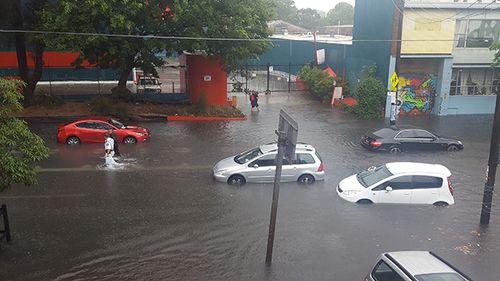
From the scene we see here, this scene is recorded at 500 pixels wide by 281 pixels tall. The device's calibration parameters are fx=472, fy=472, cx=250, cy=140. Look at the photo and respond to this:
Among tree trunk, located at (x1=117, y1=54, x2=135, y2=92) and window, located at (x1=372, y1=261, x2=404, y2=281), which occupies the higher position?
tree trunk, located at (x1=117, y1=54, x2=135, y2=92)

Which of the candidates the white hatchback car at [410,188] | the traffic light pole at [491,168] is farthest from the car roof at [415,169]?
the traffic light pole at [491,168]

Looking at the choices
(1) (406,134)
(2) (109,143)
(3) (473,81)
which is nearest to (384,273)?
(2) (109,143)

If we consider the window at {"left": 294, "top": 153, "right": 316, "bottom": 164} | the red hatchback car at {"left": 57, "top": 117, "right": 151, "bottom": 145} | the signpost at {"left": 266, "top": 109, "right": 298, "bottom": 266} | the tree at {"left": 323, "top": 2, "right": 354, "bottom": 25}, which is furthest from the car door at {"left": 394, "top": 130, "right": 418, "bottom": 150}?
the tree at {"left": 323, "top": 2, "right": 354, "bottom": 25}

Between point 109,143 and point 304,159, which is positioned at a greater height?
point 109,143

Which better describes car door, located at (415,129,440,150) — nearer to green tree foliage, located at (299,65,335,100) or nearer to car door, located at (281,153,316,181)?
car door, located at (281,153,316,181)

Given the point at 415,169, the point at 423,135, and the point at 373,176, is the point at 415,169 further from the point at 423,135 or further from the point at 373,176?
the point at 423,135

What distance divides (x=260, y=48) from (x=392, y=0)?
28.5 ft

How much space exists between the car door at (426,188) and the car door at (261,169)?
463 centimetres

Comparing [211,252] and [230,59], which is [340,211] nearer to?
[211,252]

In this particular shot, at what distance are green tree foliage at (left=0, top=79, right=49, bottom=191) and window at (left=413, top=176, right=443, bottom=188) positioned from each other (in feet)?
34.1

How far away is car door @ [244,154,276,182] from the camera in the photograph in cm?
1622

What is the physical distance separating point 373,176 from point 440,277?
24.2 ft

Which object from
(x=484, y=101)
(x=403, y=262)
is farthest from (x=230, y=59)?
(x=403, y=262)

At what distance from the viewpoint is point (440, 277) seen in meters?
7.81
